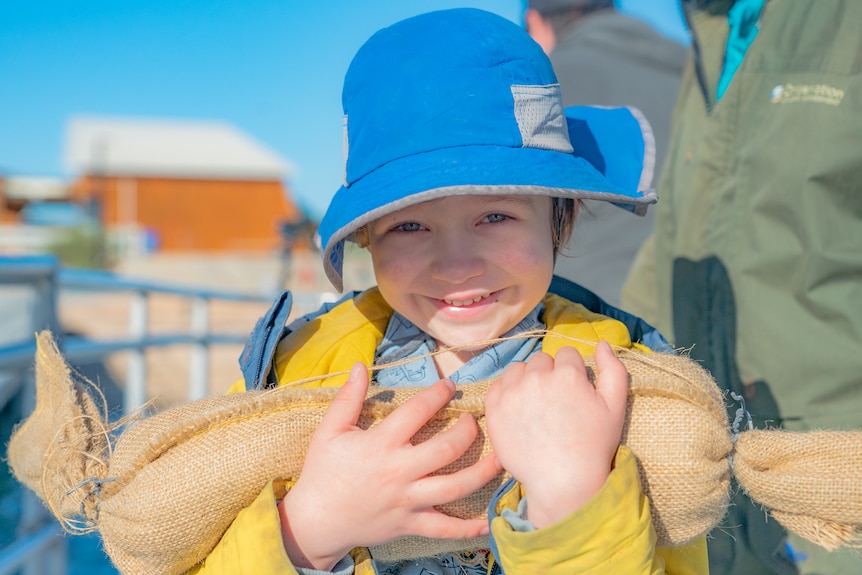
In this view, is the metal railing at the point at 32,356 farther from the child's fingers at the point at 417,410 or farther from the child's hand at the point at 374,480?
the child's fingers at the point at 417,410

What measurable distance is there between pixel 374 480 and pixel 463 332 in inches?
19.0

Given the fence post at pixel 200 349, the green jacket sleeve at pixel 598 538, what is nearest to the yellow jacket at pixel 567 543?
the green jacket sleeve at pixel 598 538

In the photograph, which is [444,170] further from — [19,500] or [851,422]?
[19,500]

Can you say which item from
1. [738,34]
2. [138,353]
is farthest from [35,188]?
[738,34]

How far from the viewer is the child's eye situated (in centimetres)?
137

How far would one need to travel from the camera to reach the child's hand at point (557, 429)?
93 cm

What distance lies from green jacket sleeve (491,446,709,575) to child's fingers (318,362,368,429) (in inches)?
8.9

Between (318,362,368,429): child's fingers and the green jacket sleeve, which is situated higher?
(318,362,368,429): child's fingers

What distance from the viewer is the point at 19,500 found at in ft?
7.39

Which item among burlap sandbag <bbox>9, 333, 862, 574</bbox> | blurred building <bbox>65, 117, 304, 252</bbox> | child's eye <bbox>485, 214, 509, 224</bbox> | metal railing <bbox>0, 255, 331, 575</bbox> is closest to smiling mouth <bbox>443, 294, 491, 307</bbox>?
child's eye <bbox>485, 214, 509, 224</bbox>

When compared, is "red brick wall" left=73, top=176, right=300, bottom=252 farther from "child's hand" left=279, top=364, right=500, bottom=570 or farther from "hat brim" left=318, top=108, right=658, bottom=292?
"child's hand" left=279, top=364, right=500, bottom=570

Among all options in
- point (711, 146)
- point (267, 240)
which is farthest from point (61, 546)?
point (267, 240)

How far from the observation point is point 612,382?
1.00 m

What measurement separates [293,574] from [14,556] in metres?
1.42
